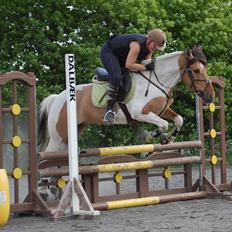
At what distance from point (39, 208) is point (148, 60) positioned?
2.51 meters

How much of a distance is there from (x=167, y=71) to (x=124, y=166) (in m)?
1.42

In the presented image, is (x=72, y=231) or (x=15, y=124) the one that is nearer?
(x=72, y=231)

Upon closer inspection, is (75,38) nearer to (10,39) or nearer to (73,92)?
(10,39)

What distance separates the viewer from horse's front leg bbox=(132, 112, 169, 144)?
930 centimetres

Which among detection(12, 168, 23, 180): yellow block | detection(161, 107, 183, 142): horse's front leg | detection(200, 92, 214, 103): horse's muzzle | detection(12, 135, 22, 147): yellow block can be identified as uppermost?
detection(200, 92, 214, 103): horse's muzzle

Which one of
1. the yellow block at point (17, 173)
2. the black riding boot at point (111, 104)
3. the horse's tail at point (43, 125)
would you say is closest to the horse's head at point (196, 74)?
the black riding boot at point (111, 104)

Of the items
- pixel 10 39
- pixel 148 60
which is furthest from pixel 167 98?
pixel 10 39

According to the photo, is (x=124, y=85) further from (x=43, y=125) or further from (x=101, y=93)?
(x=43, y=125)

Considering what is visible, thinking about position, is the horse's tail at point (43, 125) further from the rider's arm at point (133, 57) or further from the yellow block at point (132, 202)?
the yellow block at point (132, 202)

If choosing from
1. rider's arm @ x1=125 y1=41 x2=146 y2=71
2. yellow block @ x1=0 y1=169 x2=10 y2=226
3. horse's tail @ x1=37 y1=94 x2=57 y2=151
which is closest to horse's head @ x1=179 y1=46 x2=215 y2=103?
rider's arm @ x1=125 y1=41 x2=146 y2=71

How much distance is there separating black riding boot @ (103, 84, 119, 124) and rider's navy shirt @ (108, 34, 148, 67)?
0.43 m

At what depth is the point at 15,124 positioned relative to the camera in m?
8.66

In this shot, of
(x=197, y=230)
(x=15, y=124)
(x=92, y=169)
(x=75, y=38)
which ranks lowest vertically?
(x=197, y=230)

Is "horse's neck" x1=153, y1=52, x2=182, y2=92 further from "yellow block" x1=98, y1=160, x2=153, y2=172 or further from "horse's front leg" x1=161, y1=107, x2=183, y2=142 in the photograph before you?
"yellow block" x1=98, y1=160, x2=153, y2=172
